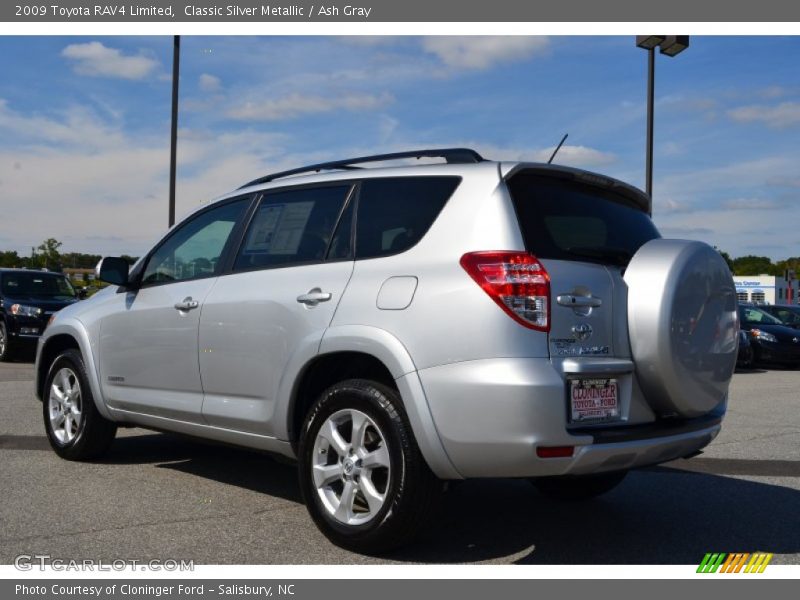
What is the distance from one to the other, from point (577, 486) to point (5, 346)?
13.8 meters

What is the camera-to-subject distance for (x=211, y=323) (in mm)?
5152

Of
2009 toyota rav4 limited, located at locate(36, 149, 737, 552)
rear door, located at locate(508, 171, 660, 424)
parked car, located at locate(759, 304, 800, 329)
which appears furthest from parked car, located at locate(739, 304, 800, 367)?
rear door, located at locate(508, 171, 660, 424)

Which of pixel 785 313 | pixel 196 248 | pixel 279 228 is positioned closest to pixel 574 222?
pixel 279 228

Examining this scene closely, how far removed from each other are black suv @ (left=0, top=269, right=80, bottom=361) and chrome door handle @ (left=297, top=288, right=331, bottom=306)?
1310cm

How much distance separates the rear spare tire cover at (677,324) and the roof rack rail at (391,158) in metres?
0.98

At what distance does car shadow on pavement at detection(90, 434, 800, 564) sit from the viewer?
14.4 feet

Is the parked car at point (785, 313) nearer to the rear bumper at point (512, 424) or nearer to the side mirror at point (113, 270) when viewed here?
the side mirror at point (113, 270)

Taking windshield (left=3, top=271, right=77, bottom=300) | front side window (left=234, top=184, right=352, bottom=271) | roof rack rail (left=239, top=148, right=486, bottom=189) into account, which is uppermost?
roof rack rail (left=239, top=148, right=486, bottom=189)

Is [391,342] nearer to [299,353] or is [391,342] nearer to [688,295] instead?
[299,353]

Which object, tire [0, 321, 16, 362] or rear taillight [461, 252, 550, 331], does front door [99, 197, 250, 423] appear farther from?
tire [0, 321, 16, 362]

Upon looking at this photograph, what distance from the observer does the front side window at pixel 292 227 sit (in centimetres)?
480

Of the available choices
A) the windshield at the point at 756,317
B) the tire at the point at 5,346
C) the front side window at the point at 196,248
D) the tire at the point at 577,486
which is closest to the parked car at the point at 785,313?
the windshield at the point at 756,317

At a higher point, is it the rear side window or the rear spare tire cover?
the rear side window

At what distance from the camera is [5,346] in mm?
16375
